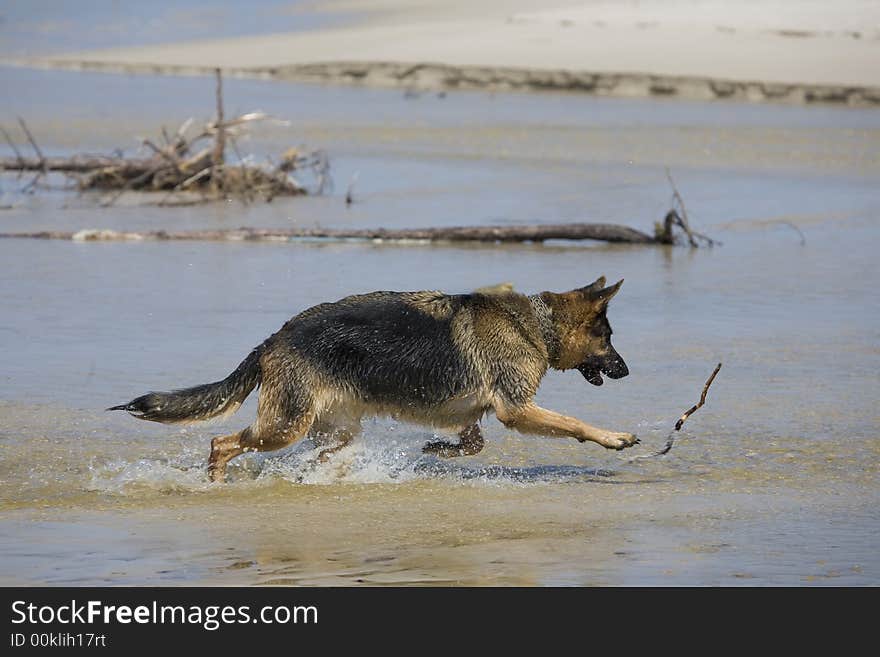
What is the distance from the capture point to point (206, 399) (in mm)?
8273

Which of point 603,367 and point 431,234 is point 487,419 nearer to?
point 603,367

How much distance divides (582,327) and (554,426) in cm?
64

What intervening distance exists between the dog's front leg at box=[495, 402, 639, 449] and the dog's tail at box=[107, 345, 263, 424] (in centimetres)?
129

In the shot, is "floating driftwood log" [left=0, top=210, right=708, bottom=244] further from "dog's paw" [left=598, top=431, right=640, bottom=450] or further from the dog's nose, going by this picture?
"dog's paw" [left=598, top=431, right=640, bottom=450]

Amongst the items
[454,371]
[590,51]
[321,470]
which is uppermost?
[454,371]

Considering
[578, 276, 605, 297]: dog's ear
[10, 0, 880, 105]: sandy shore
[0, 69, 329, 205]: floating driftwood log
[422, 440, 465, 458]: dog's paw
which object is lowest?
[10, 0, 880, 105]: sandy shore

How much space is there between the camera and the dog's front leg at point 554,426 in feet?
27.1

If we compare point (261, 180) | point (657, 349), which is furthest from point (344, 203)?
point (657, 349)

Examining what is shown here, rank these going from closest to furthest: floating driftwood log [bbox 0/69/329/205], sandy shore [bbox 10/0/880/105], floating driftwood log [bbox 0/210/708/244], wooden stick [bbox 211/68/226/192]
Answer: floating driftwood log [bbox 0/210/708/244] < wooden stick [bbox 211/68/226/192] < floating driftwood log [bbox 0/69/329/205] < sandy shore [bbox 10/0/880/105]

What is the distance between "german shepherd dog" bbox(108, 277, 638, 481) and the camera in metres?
8.14

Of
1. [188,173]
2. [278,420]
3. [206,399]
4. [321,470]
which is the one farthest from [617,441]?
[188,173]

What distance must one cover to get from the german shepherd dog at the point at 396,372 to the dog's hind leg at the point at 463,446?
0.08 feet

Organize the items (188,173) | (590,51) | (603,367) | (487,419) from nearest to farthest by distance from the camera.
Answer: (603,367) < (487,419) < (188,173) < (590,51)

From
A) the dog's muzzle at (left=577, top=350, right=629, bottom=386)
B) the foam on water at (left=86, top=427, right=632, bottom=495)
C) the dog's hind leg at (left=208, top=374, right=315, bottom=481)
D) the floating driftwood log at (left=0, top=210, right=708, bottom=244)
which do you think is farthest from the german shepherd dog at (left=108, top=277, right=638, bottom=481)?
the floating driftwood log at (left=0, top=210, right=708, bottom=244)
